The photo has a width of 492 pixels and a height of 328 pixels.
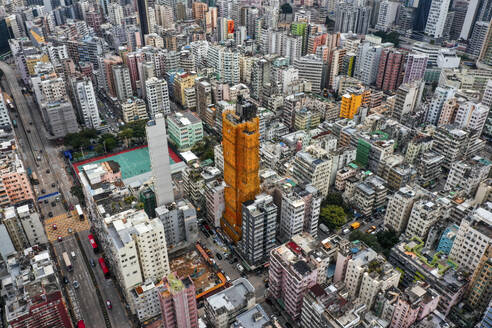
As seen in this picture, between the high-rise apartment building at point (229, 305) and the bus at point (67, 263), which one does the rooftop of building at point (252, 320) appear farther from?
the bus at point (67, 263)

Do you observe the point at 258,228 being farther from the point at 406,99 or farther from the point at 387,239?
the point at 406,99

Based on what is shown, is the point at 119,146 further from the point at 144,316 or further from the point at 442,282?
the point at 442,282

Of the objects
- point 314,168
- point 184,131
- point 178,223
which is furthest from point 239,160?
point 184,131

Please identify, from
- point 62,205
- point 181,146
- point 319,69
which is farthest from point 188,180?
point 319,69

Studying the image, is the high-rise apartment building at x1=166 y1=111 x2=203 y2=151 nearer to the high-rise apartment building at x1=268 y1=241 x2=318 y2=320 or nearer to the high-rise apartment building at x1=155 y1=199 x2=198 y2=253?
the high-rise apartment building at x1=155 y1=199 x2=198 y2=253

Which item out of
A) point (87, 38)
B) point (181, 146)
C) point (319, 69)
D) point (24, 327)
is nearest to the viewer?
point (24, 327)

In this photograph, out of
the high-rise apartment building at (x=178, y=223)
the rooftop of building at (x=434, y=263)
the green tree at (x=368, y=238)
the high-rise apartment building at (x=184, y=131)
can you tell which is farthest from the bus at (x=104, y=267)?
the rooftop of building at (x=434, y=263)
